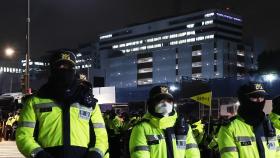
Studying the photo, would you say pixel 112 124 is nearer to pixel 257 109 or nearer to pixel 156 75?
pixel 257 109

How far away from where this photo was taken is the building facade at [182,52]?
13425 cm

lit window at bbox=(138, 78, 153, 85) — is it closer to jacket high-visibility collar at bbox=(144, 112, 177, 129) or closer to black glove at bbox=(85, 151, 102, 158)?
jacket high-visibility collar at bbox=(144, 112, 177, 129)

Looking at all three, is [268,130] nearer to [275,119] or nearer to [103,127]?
[103,127]

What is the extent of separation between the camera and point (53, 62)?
14.1ft

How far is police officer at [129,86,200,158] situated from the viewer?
4941 millimetres

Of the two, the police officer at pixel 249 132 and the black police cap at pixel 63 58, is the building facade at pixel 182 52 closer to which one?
the police officer at pixel 249 132

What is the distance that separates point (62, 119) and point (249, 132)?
6.54ft

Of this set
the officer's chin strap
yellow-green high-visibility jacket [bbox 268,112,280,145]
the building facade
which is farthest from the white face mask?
the building facade

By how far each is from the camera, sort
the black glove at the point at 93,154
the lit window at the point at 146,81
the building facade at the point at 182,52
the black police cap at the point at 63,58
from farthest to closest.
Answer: the lit window at the point at 146,81 < the building facade at the point at 182,52 < the black police cap at the point at 63,58 < the black glove at the point at 93,154

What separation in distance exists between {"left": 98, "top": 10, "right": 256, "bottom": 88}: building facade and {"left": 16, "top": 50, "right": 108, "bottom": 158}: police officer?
125m

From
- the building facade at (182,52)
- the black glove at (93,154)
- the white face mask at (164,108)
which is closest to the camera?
the black glove at (93,154)

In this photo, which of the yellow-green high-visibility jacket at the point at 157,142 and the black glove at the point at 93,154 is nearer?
the black glove at the point at 93,154

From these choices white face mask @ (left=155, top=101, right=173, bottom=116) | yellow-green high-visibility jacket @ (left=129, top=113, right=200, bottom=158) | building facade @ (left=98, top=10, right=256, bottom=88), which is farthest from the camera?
building facade @ (left=98, top=10, right=256, bottom=88)

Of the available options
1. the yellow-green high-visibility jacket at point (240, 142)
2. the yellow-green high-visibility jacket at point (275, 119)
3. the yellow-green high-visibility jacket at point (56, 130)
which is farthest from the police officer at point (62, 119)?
the yellow-green high-visibility jacket at point (275, 119)
